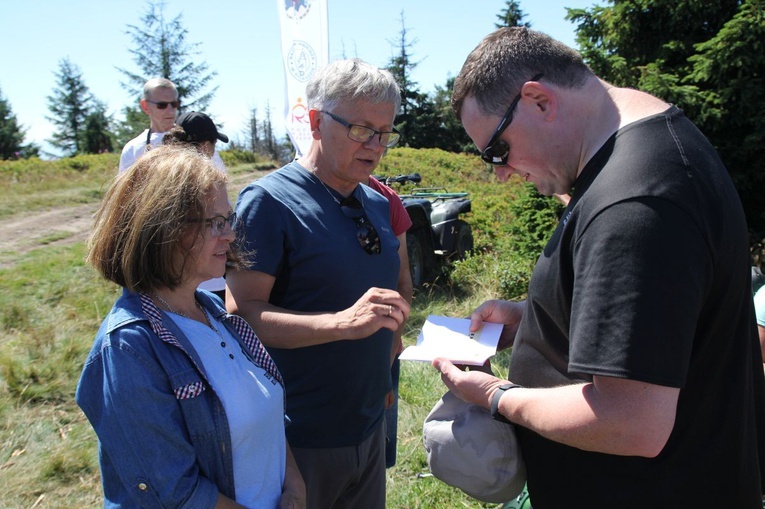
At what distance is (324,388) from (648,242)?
4.24ft

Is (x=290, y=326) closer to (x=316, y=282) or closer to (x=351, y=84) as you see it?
(x=316, y=282)

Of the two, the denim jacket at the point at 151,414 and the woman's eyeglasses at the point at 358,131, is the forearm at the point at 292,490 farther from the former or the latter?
the woman's eyeglasses at the point at 358,131

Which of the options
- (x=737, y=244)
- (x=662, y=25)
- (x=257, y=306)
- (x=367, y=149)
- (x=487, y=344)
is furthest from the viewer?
(x=662, y=25)

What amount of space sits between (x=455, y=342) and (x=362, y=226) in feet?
1.89

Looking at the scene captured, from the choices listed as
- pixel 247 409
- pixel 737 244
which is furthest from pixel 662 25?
pixel 247 409

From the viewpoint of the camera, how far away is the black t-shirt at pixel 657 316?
107cm

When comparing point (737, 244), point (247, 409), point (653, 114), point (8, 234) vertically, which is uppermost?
point (653, 114)

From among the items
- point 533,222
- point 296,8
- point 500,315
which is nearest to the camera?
point 500,315

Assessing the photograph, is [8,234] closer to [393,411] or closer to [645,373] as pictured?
[393,411]

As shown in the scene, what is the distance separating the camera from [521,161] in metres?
1.48

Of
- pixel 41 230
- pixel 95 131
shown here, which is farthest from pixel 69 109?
pixel 41 230

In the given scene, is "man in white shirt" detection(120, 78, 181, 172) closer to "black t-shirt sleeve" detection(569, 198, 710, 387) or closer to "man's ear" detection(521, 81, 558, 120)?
"man's ear" detection(521, 81, 558, 120)

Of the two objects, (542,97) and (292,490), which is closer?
(542,97)

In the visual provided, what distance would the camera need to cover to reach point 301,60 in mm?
6406
